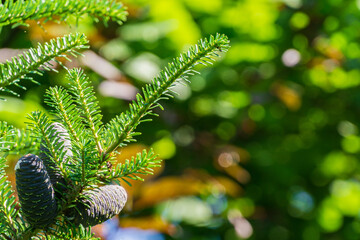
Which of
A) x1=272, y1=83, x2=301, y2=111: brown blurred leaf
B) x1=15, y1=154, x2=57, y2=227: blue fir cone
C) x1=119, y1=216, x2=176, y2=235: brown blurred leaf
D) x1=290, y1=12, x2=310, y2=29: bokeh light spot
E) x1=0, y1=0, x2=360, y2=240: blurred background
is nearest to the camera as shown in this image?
x1=15, y1=154, x2=57, y2=227: blue fir cone

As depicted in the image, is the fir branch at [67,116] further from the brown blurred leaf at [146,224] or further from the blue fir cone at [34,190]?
the brown blurred leaf at [146,224]

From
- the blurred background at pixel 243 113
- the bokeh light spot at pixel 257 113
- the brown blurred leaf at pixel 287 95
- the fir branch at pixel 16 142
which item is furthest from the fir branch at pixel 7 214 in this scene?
the bokeh light spot at pixel 257 113

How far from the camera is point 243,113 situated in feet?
3.79

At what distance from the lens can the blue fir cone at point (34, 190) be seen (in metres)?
0.25

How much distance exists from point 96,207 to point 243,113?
2.94 feet


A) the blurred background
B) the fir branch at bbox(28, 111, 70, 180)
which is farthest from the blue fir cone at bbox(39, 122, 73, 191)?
the blurred background

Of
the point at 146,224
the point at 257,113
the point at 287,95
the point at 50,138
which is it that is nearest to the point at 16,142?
the point at 50,138

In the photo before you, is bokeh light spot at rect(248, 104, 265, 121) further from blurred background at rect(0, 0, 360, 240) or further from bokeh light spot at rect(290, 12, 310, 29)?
bokeh light spot at rect(290, 12, 310, 29)

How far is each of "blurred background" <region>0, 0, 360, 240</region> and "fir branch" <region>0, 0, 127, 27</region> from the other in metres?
0.42

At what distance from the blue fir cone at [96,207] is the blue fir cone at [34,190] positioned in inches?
0.8

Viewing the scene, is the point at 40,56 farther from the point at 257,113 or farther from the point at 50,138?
the point at 257,113

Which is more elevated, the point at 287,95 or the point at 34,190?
the point at 34,190

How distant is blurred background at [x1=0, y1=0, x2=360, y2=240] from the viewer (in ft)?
2.88

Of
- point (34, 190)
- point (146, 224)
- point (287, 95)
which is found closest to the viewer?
point (34, 190)
